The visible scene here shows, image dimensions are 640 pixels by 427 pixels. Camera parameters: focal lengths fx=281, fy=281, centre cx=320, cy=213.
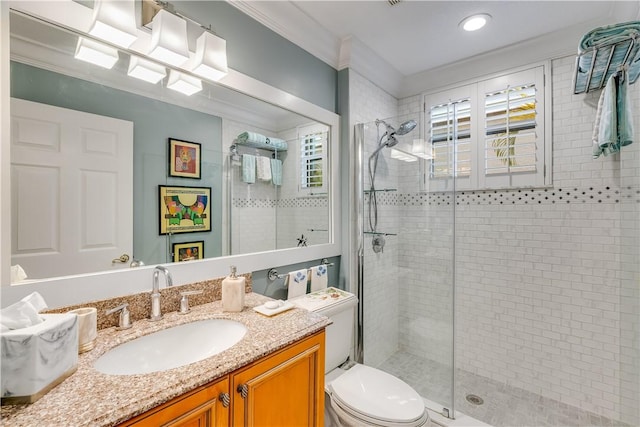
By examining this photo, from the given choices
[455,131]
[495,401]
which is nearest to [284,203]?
[455,131]

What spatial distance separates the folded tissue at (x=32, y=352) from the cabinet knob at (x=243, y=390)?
470 millimetres

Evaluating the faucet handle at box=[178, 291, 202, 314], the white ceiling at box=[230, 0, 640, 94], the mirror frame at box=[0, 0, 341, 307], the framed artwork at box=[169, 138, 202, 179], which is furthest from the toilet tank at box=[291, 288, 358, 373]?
the white ceiling at box=[230, 0, 640, 94]

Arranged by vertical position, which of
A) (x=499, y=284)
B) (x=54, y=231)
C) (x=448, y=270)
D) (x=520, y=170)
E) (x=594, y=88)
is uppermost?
(x=594, y=88)

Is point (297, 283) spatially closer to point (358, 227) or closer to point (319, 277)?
point (319, 277)

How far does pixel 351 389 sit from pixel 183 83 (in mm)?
1836

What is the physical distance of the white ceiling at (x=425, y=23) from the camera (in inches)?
69.3

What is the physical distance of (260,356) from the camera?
97cm

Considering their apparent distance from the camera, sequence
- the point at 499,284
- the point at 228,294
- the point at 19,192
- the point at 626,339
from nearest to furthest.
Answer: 1. the point at 19,192
2. the point at 228,294
3. the point at 626,339
4. the point at 499,284

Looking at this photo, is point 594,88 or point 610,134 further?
point 594,88

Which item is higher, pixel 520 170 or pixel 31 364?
pixel 520 170

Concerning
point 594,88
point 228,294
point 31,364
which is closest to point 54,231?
point 31,364

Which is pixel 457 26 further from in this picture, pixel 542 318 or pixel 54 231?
pixel 54 231

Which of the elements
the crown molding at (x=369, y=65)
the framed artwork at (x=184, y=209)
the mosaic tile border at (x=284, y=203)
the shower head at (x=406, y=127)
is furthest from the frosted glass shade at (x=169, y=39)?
the shower head at (x=406, y=127)

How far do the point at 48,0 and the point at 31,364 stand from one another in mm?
1207
